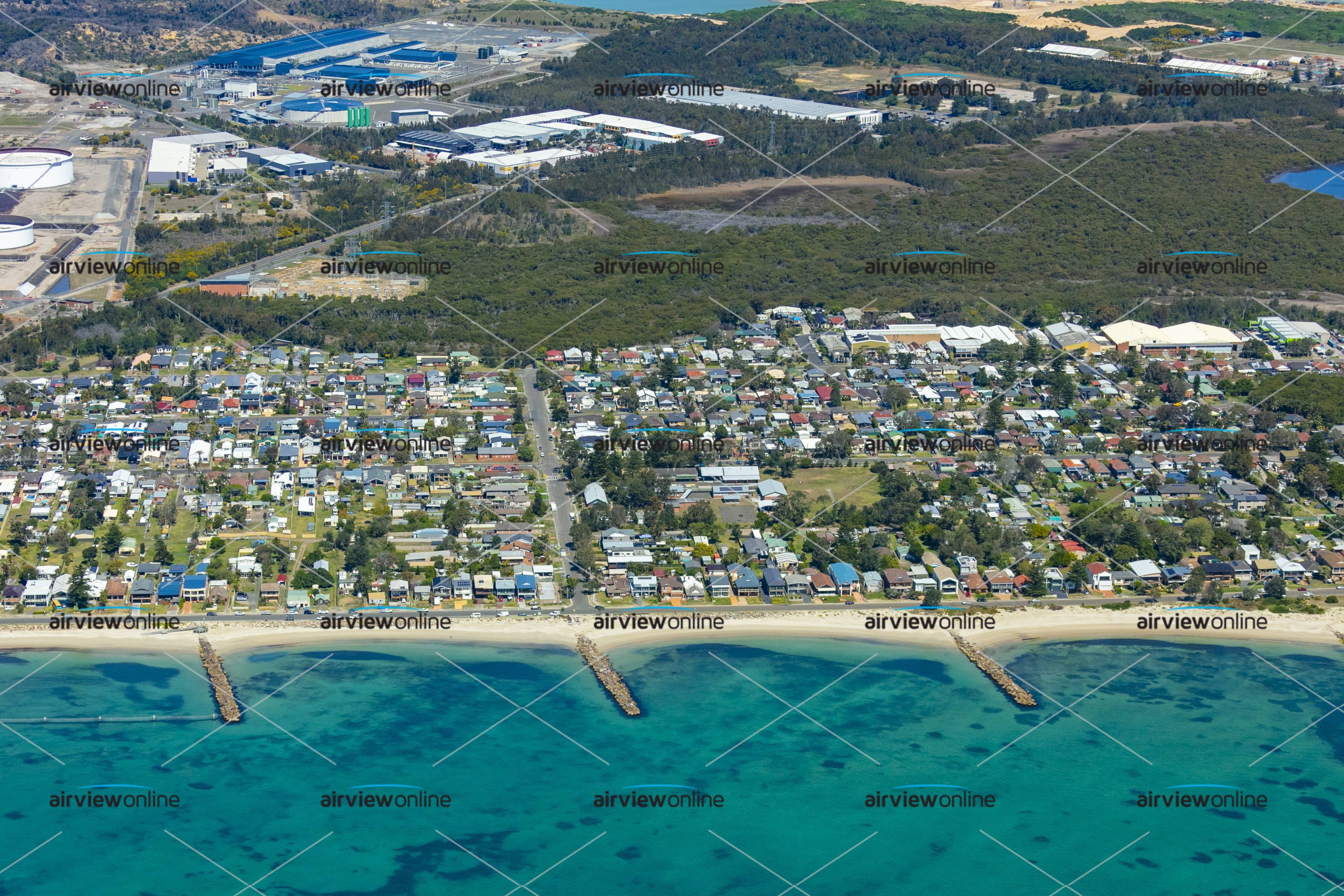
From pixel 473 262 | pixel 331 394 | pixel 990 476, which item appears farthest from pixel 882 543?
pixel 473 262

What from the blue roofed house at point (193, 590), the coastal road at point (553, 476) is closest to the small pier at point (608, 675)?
the coastal road at point (553, 476)

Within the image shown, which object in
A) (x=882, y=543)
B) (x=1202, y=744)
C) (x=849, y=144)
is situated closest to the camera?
(x=1202, y=744)

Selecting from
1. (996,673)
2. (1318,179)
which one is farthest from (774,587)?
(1318,179)

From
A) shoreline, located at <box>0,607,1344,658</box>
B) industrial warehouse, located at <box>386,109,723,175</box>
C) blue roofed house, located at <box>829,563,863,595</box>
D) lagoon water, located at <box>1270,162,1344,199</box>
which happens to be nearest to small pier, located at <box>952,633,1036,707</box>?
shoreline, located at <box>0,607,1344,658</box>

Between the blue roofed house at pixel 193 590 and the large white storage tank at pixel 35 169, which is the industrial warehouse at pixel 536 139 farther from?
the blue roofed house at pixel 193 590

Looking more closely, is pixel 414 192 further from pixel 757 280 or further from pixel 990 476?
pixel 990 476

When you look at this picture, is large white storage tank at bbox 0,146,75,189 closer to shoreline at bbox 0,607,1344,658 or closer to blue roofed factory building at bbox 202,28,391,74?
blue roofed factory building at bbox 202,28,391,74
